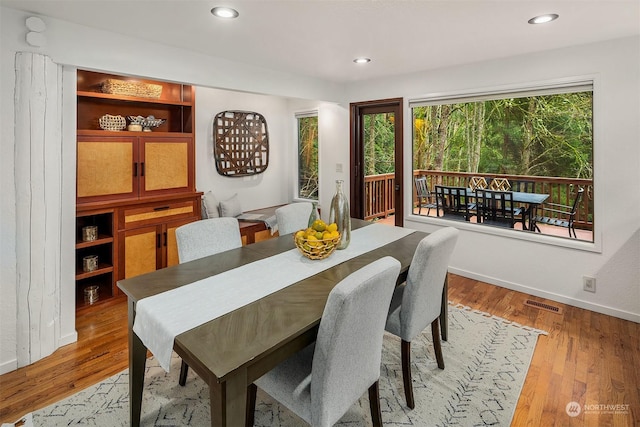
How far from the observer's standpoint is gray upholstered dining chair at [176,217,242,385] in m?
2.20

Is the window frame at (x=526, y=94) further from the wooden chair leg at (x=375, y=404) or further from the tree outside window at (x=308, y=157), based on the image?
the wooden chair leg at (x=375, y=404)

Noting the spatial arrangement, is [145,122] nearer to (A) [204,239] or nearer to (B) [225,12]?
(B) [225,12]

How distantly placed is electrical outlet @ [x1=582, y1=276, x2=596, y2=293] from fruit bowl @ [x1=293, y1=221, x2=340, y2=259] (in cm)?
254

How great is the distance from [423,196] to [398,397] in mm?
3000

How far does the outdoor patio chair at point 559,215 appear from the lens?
3824mm

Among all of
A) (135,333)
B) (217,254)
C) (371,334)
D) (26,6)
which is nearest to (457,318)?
(371,334)

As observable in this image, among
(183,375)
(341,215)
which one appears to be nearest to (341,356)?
(341,215)

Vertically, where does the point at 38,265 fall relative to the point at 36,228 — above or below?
below

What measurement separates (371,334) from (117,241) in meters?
2.87

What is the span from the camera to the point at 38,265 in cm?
239

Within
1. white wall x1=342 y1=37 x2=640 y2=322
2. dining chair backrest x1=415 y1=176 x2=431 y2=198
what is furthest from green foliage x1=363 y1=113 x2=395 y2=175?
white wall x1=342 y1=37 x2=640 y2=322

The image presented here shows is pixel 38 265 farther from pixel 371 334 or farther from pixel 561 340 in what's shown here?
pixel 561 340

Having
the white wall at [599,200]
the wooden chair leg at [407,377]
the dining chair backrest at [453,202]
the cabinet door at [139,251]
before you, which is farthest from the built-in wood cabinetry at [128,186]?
the white wall at [599,200]

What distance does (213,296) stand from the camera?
63.9 inches
